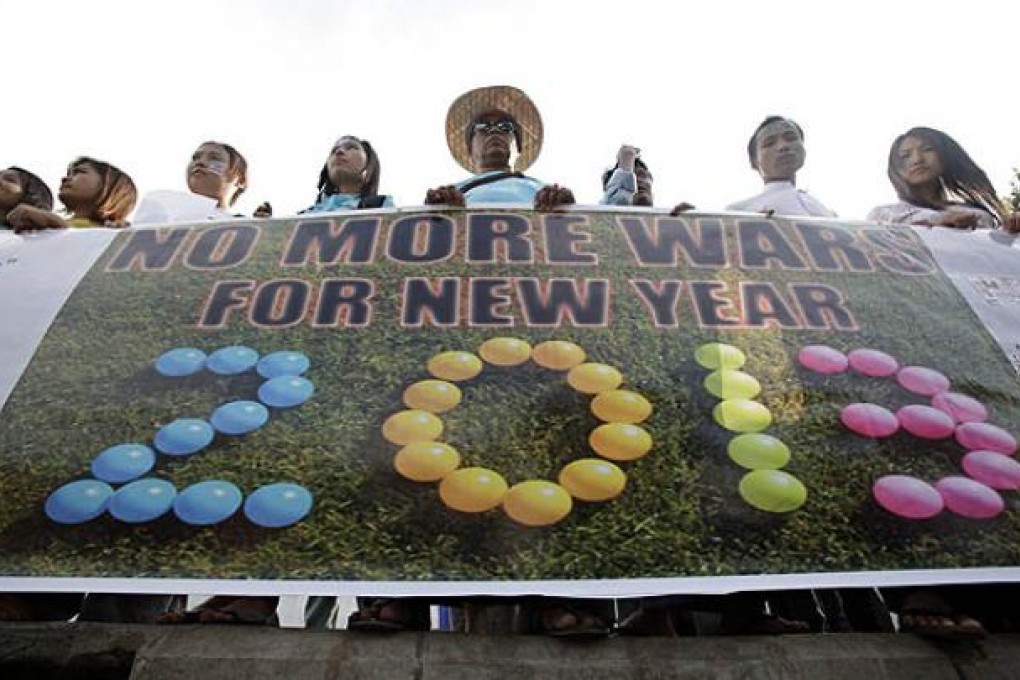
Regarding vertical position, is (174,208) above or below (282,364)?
above

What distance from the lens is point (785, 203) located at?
116 inches

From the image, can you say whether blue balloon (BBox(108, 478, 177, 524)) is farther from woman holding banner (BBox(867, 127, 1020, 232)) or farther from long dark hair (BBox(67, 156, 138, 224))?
woman holding banner (BBox(867, 127, 1020, 232))

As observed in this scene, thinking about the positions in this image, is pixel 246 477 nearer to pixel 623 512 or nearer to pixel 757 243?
pixel 623 512

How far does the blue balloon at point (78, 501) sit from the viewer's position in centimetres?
157

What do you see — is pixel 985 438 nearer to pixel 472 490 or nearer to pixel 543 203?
pixel 472 490

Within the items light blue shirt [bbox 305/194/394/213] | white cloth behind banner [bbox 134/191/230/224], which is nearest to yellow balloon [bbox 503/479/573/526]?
light blue shirt [bbox 305/194/394/213]

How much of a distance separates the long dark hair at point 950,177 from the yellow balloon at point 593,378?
6.04ft

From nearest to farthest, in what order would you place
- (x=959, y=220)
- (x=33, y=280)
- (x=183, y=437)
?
(x=183, y=437)
(x=33, y=280)
(x=959, y=220)

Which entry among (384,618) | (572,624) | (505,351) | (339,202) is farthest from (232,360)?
(339,202)

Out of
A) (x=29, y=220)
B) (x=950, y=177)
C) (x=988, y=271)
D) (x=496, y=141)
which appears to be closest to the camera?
(x=988, y=271)

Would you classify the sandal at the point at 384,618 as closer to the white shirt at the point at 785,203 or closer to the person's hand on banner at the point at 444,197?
the person's hand on banner at the point at 444,197

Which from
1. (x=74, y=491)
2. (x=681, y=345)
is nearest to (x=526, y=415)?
(x=681, y=345)

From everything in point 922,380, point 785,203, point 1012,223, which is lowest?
point 922,380

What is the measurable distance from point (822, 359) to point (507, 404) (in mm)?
875
